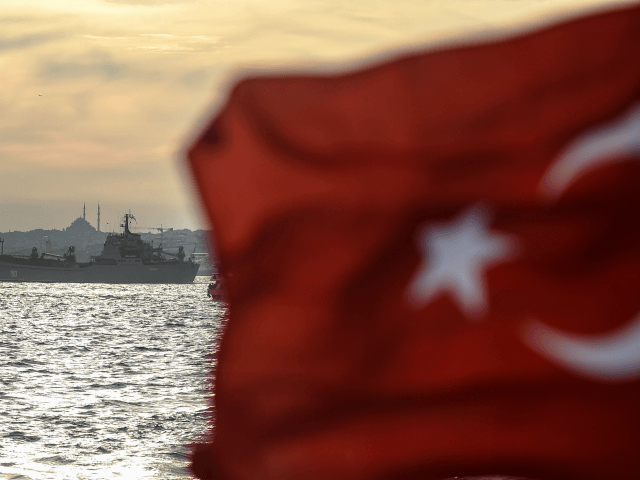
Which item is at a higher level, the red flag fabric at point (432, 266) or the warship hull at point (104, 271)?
the warship hull at point (104, 271)

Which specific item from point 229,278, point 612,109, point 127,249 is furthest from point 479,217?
point 127,249

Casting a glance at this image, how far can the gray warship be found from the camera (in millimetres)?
158875

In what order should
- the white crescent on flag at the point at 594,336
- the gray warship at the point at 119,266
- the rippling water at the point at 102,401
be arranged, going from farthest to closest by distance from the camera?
the gray warship at the point at 119,266 → the rippling water at the point at 102,401 → the white crescent on flag at the point at 594,336

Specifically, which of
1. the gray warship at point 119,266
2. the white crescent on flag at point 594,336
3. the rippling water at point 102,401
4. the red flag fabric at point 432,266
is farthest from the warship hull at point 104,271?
the white crescent on flag at point 594,336

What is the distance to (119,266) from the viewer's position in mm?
159500

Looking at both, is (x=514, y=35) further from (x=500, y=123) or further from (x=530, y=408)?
(x=530, y=408)

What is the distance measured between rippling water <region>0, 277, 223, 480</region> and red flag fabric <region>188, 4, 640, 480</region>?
37 centimetres

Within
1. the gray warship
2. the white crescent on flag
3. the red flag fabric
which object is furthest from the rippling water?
the gray warship

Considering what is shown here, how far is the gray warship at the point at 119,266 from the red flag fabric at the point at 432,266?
154m

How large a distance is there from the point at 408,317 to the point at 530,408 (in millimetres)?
559

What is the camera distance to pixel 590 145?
3086 millimetres

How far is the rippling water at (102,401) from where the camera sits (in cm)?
1805

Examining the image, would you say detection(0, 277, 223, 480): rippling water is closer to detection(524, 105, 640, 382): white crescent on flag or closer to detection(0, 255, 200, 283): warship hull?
detection(524, 105, 640, 382): white crescent on flag

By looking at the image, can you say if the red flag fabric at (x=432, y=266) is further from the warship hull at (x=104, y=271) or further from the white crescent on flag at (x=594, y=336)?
the warship hull at (x=104, y=271)
